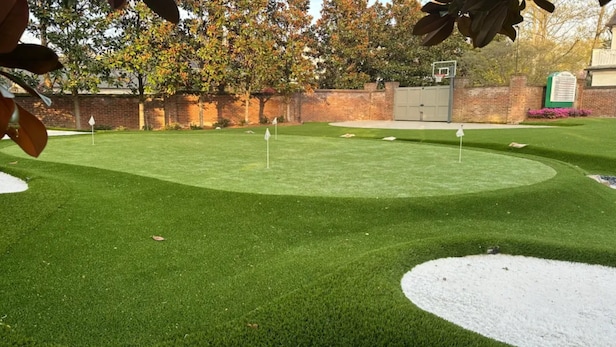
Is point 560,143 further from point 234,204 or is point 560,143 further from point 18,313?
point 18,313

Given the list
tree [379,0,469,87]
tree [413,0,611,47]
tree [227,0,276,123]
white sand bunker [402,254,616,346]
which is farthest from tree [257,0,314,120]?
tree [413,0,611,47]

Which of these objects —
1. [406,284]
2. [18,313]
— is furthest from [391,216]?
[18,313]

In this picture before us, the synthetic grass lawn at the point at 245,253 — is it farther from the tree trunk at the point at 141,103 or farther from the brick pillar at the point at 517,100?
the brick pillar at the point at 517,100

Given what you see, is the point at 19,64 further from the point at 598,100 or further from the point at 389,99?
the point at 389,99

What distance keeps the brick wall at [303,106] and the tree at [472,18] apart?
19144 millimetres

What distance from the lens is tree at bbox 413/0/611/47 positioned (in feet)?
3.39

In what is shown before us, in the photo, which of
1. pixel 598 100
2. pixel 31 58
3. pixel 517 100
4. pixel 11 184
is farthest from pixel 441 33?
pixel 598 100

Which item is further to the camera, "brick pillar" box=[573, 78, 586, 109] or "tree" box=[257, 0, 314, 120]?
"tree" box=[257, 0, 314, 120]

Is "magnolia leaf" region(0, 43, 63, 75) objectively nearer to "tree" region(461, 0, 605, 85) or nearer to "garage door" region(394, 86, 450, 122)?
"garage door" region(394, 86, 450, 122)

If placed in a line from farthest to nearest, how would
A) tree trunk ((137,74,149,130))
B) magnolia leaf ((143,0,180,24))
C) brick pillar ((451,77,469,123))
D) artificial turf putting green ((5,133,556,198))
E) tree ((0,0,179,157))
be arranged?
1. brick pillar ((451,77,469,123))
2. tree trunk ((137,74,149,130))
3. artificial turf putting green ((5,133,556,198))
4. magnolia leaf ((143,0,180,24))
5. tree ((0,0,179,157))

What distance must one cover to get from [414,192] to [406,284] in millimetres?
2754

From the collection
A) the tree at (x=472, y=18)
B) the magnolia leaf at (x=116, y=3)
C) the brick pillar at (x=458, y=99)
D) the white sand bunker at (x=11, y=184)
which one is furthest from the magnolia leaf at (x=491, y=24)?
the brick pillar at (x=458, y=99)

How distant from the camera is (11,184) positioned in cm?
611

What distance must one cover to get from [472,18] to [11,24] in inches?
40.3
